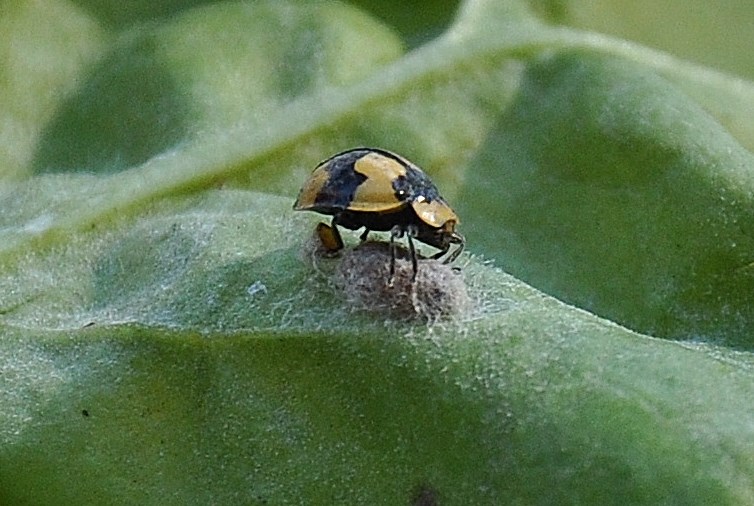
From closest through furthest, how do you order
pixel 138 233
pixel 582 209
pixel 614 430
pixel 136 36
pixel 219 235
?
1. pixel 614 430
2. pixel 219 235
3. pixel 138 233
4. pixel 582 209
5. pixel 136 36

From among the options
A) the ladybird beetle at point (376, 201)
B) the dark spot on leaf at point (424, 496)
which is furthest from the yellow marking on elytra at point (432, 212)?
the dark spot on leaf at point (424, 496)

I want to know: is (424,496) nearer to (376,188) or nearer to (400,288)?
(400,288)

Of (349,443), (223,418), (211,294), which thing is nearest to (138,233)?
(211,294)

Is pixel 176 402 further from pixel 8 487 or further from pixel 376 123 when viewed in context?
pixel 376 123

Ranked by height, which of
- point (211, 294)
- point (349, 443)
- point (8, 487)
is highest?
point (211, 294)

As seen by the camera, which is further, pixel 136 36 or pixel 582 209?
pixel 136 36

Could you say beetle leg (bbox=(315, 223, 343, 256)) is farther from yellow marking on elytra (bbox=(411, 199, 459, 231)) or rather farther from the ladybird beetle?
yellow marking on elytra (bbox=(411, 199, 459, 231))

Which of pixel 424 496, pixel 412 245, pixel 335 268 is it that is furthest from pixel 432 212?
pixel 424 496
